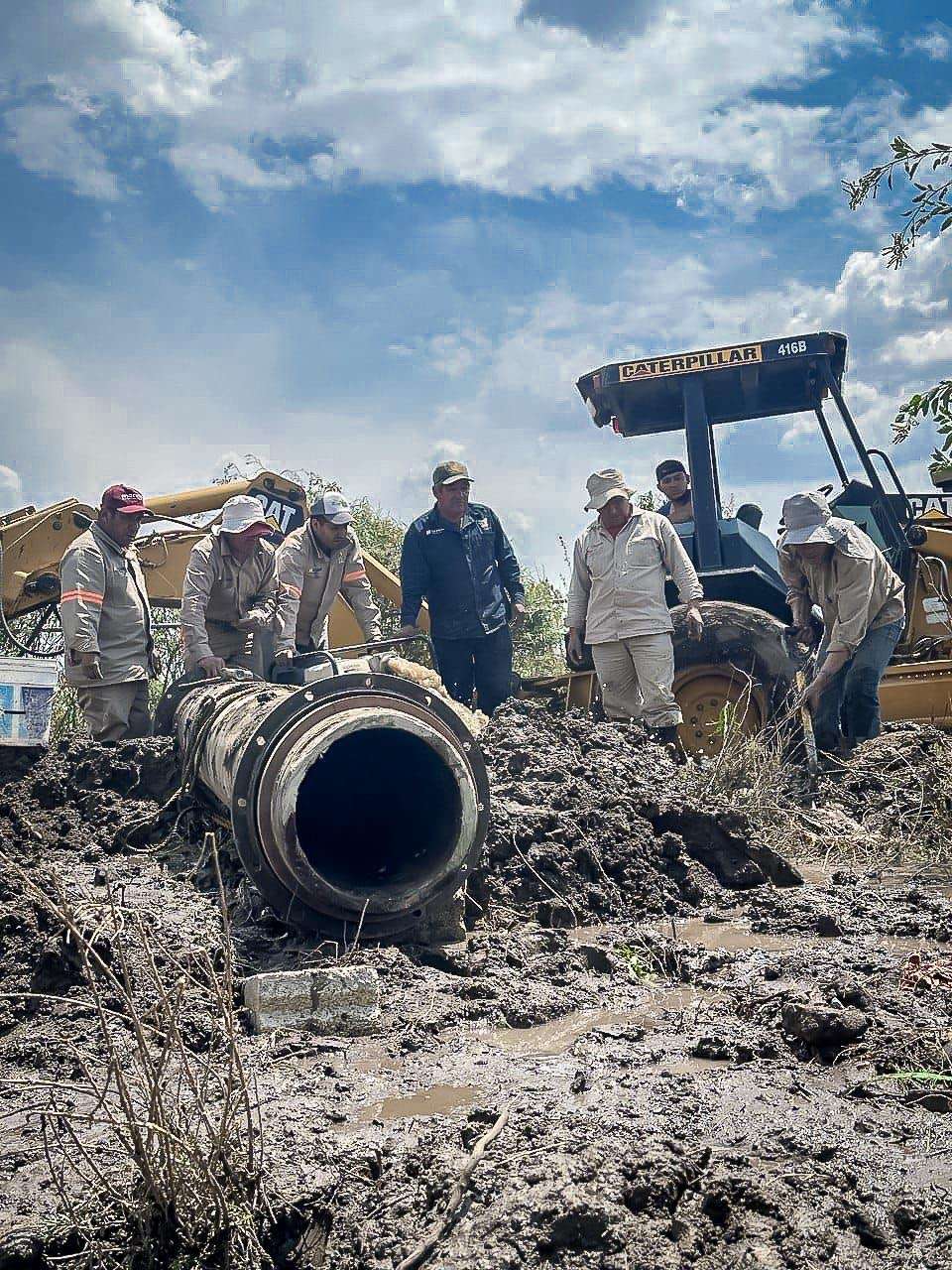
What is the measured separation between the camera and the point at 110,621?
273 inches

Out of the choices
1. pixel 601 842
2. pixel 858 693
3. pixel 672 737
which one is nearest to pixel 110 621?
pixel 672 737

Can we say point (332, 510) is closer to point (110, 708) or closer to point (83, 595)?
point (83, 595)

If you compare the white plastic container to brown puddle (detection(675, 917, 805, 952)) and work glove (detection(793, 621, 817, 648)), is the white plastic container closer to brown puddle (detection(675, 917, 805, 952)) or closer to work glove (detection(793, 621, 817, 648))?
brown puddle (detection(675, 917, 805, 952))

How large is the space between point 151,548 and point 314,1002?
6687mm

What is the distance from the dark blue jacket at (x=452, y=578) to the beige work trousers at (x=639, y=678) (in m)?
0.96

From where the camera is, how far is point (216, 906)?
4.10m

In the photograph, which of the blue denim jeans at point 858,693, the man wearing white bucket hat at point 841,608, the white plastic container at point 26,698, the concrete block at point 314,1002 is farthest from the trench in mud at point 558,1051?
the white plastic container at point 26,698

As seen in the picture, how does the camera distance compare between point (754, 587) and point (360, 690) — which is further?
point (754, 587)

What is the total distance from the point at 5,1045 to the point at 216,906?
1.09 m

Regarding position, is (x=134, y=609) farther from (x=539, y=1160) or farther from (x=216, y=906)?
(x=539, y=1160)

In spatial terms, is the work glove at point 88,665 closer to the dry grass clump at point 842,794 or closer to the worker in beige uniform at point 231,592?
the worker in beige uniform at point 231,592

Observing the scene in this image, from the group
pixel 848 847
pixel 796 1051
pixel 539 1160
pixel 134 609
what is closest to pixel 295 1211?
pixel 539 1160

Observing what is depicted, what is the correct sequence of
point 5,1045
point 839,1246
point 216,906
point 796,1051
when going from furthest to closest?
point 216,906 → point 5,1045 → point 796,1051 → point 839,1246

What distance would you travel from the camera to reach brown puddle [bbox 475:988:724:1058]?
121 inches
